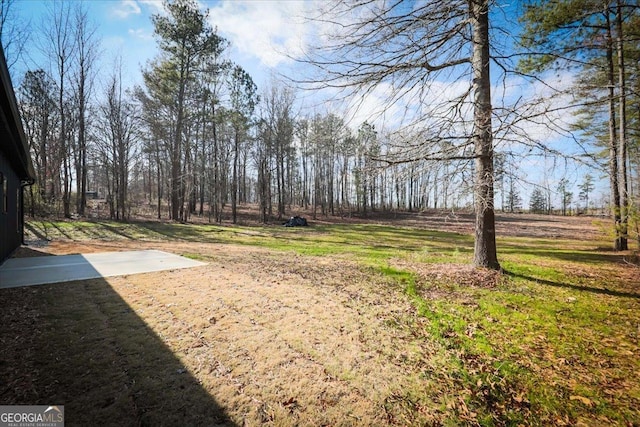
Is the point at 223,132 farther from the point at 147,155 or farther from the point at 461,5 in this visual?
the point at 461,5

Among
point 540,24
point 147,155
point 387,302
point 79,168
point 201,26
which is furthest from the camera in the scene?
point 147,155

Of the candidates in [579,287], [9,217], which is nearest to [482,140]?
[579,287]

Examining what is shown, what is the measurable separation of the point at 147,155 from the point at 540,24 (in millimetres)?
29247

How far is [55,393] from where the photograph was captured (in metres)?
2.18

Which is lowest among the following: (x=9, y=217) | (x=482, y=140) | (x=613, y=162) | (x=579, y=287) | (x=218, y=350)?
(x=218, y=350)

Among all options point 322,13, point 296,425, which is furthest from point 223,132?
point 296,425

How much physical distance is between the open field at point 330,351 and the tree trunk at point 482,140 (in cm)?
59

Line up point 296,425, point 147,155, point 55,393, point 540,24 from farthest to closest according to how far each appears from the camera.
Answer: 1. point 147,155
2. point 540,24
3. point 55,393
4. point 296,425
